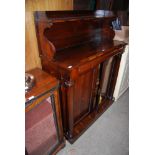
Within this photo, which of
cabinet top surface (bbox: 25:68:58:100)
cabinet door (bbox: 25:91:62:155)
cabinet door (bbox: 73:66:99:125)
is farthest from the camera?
cabinet door (bbox: 73:66:99:125)

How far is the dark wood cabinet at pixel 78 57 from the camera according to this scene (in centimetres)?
112

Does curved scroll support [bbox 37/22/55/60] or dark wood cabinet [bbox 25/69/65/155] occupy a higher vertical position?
curved scroll support [bbox 37/22/55/60]

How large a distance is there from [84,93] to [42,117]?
1.89 ft

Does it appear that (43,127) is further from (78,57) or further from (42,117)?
(78,57)

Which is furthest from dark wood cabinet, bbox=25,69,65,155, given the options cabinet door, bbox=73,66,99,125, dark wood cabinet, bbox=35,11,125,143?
cabinet door, bbox=73,66,99,125

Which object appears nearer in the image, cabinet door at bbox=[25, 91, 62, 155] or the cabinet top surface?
the cabinet top surface

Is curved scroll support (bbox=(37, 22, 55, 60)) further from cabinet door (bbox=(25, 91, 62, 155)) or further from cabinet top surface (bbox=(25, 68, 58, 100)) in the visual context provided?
cabinet door (bbox=(25, 91, 62, 155))

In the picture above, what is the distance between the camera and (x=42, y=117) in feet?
3.77

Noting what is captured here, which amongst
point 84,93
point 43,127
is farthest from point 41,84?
point 84,93

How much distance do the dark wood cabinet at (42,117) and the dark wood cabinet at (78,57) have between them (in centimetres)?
12

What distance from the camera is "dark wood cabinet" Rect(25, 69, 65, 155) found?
0.96 m

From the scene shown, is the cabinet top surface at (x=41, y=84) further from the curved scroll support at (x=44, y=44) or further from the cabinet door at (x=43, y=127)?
the curved scroll support at (x=44, y=44)
